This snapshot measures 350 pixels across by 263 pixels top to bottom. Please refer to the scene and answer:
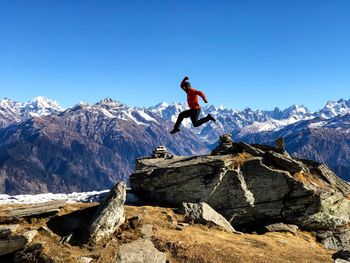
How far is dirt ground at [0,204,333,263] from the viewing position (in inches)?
→ 910

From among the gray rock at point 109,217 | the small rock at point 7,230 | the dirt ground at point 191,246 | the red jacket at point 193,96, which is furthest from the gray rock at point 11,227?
the red jacket at point 193,96

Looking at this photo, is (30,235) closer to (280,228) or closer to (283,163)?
(280,228)

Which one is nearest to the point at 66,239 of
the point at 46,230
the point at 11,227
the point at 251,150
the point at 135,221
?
the point at 46,230

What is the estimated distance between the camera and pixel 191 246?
969 inches

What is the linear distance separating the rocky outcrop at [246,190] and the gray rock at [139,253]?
11.8 meters

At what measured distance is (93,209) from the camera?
28.9 meters

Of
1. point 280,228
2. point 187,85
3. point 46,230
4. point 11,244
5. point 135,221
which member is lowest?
point 280,228

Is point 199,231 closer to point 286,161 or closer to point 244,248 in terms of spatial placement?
point 244,248

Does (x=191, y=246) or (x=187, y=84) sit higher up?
(x=187, y=84)

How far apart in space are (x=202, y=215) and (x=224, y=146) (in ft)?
49.8

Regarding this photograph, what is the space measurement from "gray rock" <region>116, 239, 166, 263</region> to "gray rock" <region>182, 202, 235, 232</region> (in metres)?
6.87

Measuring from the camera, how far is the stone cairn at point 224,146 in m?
43.3

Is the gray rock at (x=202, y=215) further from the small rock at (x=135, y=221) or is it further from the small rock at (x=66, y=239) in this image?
the small rock at (x=66, y=239)

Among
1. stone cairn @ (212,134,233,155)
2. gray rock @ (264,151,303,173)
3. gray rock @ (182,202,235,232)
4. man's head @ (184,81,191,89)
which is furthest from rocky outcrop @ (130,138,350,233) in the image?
man's head @ (184,81,191,89)
